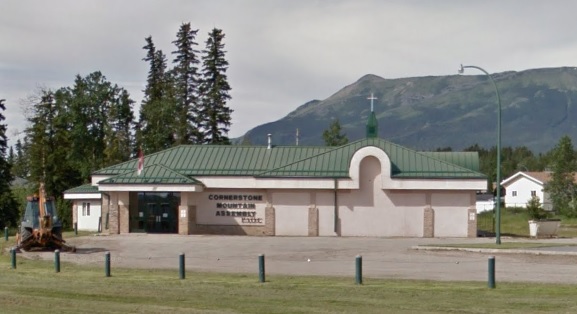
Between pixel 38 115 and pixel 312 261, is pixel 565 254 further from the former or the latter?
pixel 38 115

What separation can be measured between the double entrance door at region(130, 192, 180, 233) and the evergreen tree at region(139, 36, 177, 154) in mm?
27955

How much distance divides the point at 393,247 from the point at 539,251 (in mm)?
8775

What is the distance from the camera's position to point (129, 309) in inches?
776

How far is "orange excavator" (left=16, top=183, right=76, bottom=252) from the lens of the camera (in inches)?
1574

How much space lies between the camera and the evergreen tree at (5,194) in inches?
2840

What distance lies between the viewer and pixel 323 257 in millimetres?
37281

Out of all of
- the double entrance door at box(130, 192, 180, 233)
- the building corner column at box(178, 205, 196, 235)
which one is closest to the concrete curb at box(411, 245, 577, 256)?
the building corner column at box(178, 205, 196, 235)

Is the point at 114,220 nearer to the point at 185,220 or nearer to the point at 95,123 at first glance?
the point at 185,220

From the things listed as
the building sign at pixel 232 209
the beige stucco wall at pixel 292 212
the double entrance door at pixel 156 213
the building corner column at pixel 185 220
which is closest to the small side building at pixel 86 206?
the double entrance door at pixel 156 213

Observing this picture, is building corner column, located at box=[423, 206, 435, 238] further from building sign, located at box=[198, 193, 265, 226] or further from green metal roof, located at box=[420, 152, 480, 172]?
building sign, located at box=[198, 193, 265, 226]

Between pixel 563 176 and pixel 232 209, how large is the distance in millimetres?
64850

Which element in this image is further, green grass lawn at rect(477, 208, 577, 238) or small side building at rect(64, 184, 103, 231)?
green grass lawn at rect(477, 208, 577, 238)

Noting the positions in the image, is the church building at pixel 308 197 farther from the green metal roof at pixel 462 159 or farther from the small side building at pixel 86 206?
the small side building at pixel 86 206

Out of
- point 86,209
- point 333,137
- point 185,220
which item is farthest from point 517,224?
point 185,220
